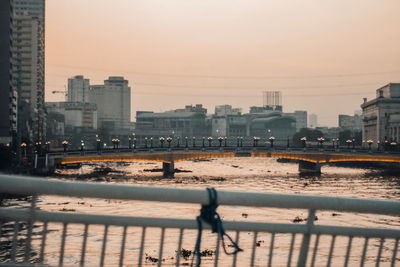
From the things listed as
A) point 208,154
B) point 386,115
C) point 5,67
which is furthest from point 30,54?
point 386,115

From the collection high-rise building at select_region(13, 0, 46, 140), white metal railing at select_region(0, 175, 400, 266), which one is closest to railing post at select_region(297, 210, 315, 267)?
white metal railing at select_region(0, 175, 400, 266)

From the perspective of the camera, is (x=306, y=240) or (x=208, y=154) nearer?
(x=306, y=240)

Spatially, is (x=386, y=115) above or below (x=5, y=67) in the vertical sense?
below

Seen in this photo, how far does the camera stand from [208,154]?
105m

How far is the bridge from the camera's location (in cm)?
9594

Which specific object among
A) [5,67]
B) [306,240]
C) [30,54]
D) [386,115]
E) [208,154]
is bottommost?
[208,154]

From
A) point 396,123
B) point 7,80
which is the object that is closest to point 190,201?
point 7,80

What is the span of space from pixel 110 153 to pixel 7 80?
24.6m

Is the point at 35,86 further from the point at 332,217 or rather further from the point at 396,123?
the point at 332,217

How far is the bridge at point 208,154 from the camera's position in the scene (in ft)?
315

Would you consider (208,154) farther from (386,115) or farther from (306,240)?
(306,240)

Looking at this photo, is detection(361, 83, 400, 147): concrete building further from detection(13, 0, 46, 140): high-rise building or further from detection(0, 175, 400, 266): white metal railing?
detection(0, 175, 400, 266): white metal railing

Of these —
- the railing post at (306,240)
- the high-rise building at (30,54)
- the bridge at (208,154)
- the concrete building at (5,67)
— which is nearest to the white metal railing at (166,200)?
the railing post at (306,240)

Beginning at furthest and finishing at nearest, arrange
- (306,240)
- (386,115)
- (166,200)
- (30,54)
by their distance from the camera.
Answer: (30,54)
(386,115)
(306,240)
(166,200)
